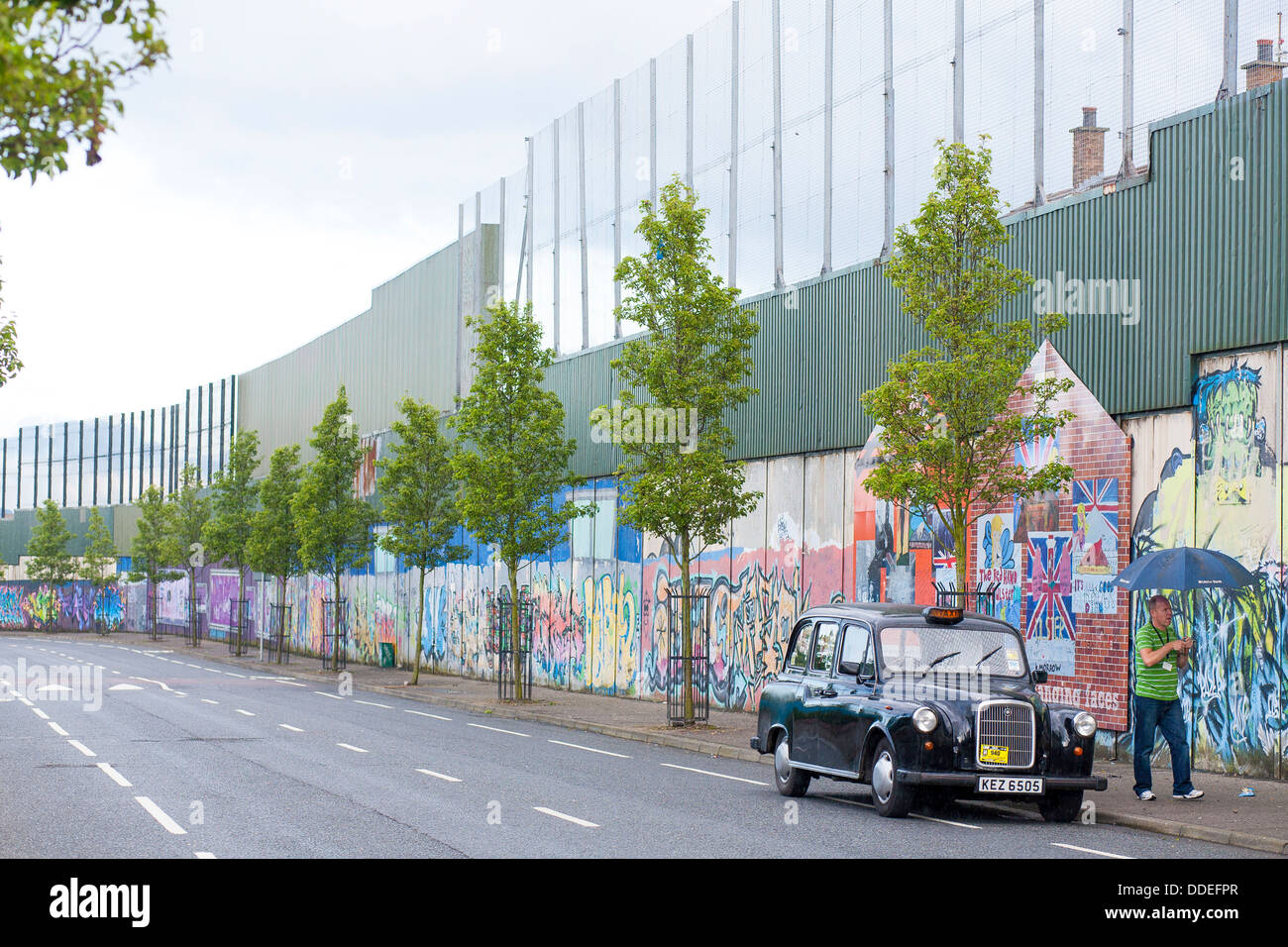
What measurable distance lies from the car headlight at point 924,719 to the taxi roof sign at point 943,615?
1604mm

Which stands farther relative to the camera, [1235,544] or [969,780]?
[1235,544]

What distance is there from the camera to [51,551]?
294ft

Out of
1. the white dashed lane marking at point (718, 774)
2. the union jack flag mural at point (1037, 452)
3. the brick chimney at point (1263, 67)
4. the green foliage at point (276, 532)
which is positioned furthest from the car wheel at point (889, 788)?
the green foliage at point (276, 532)

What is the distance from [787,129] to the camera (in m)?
29.2

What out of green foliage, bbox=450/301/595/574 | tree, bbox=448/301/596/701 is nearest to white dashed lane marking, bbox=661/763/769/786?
tree, bbox=448/301/596/701

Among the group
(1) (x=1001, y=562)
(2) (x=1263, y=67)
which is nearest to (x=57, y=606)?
(1) (x=1001, y=562)

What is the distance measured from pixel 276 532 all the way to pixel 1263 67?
3874 centimetres

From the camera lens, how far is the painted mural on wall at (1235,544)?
1727 cm

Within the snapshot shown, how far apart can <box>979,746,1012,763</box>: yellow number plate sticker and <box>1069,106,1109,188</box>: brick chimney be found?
10.3 m

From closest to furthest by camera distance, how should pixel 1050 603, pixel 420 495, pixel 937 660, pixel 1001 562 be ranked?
1. pixel 937 660
2. pixel 1050 603
3. pixel 1001 562
4. pixel 420 495

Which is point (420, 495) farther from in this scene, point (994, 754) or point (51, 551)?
point (51, 551)

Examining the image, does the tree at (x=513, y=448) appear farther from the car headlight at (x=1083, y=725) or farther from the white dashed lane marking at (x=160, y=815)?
the car headlight at (x=1083, y=725)
